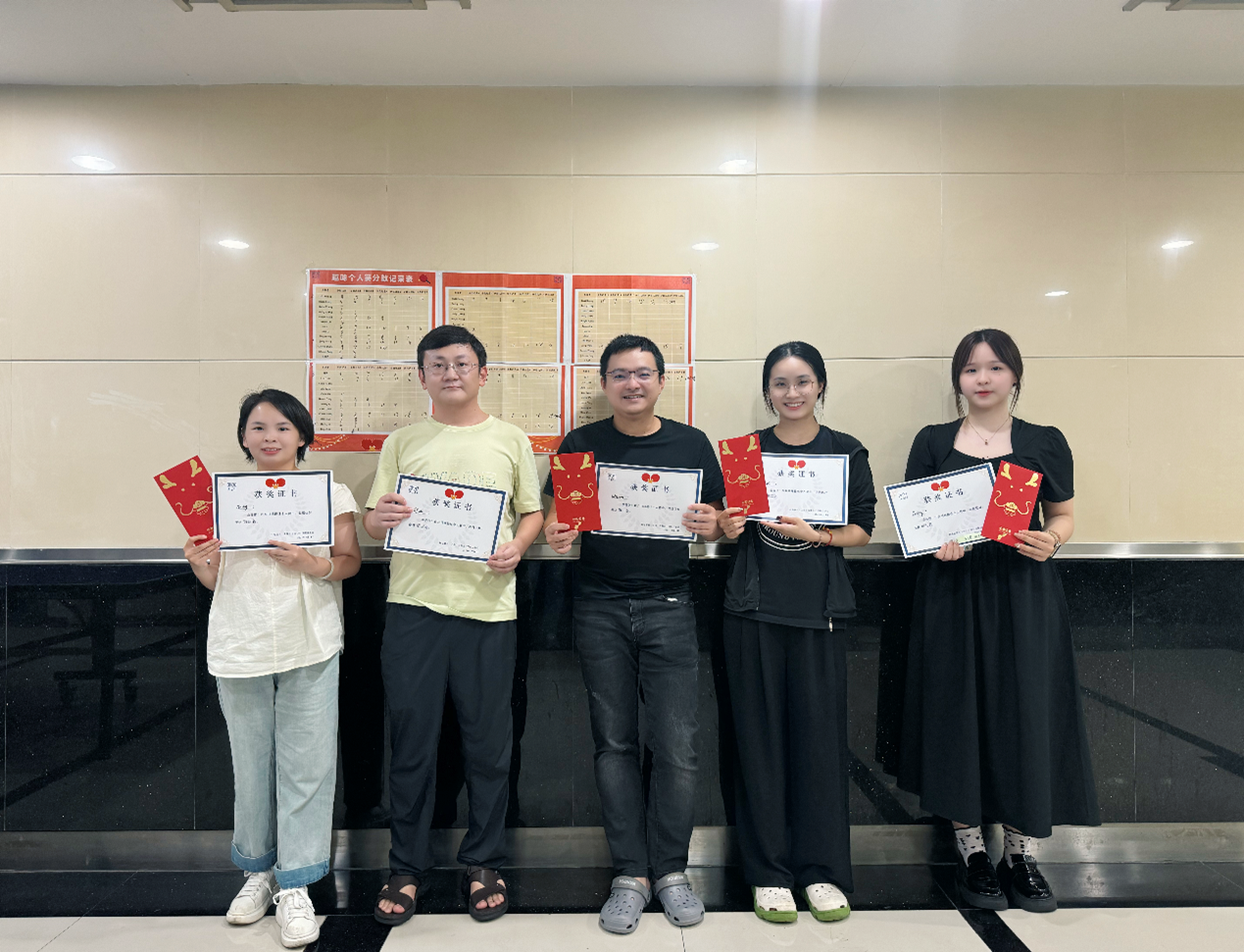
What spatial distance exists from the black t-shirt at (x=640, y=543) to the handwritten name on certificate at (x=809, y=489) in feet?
0.59

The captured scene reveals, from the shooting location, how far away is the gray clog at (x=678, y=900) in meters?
2.13

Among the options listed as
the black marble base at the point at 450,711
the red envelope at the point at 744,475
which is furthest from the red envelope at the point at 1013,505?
the red envelope at the point at 744,475

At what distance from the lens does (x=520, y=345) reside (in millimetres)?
2600

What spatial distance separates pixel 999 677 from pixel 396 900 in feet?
6.53

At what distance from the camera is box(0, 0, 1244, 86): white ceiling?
87.7 inches

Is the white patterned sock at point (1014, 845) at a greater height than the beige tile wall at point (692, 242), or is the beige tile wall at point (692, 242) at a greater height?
the beige tile wall at point (692, 242)

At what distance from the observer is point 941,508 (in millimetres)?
2205

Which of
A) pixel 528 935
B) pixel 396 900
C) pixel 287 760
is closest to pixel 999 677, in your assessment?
pixel 528 935

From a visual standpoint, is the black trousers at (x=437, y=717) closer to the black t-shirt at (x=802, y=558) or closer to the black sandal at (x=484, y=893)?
the black sandal at (x=484, y=893)

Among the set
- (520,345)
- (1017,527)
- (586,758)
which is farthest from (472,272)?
(1017,527)

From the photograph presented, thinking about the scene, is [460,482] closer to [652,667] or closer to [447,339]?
[447,339]

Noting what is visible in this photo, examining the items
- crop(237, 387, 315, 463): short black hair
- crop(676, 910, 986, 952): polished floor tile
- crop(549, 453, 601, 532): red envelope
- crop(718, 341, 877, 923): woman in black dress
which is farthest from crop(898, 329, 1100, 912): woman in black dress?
crop(237, 387, 315, 463): short black hair

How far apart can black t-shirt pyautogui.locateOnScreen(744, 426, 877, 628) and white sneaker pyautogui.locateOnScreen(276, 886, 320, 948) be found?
1583 millimetres

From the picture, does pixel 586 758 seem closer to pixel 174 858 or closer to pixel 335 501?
pixel 335 501
